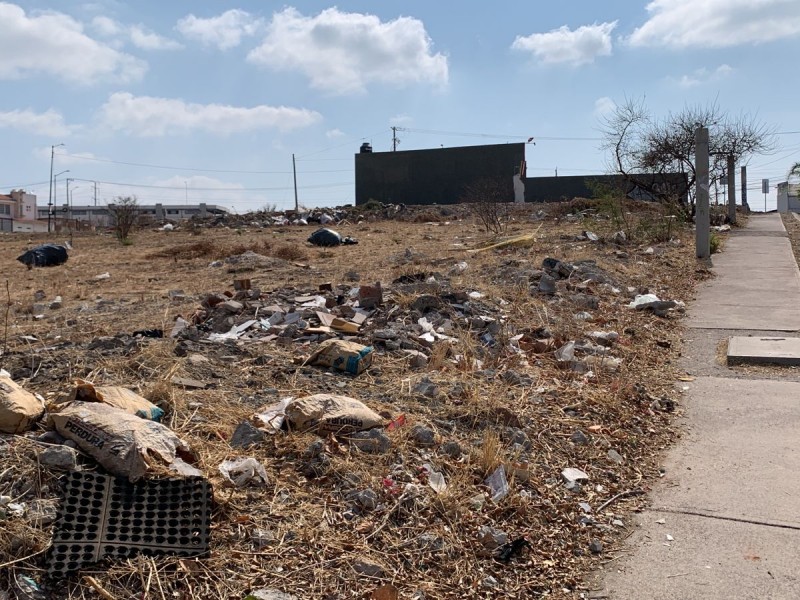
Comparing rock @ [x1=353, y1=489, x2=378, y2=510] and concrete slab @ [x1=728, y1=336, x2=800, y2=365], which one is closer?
rock @ [x1=353, y1=489, x2=378, y2=510]

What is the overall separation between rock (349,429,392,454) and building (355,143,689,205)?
37733 mm

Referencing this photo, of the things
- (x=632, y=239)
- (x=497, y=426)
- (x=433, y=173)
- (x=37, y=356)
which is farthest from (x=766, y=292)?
(x=433, y=173)

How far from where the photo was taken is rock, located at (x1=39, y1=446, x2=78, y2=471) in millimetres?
2893

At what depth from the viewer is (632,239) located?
1525 cm

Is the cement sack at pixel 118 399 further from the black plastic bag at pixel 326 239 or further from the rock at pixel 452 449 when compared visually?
the black plastic bag at pixel 326 239

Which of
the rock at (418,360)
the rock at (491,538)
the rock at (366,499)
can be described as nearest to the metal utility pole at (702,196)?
the rock at (418,360)

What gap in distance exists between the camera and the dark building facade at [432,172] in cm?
4484

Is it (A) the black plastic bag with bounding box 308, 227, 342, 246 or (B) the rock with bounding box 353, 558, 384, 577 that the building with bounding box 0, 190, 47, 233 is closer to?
(A) the black plastic bag with bounding box 308, 227, 342, 246

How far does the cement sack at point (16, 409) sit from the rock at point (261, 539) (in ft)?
3.85

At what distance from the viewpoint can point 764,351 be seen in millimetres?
6273

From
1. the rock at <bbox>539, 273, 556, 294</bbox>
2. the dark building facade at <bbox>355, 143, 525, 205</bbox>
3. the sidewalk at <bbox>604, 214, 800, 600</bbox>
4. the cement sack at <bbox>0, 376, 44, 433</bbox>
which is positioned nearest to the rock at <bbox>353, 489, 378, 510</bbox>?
the sidewalk at <bbox>604, 214, 800, 600</bbox>

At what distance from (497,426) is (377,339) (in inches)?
78.0

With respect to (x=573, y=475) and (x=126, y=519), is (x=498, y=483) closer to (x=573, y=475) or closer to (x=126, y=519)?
(x=573, y=475)

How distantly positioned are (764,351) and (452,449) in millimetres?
3797
